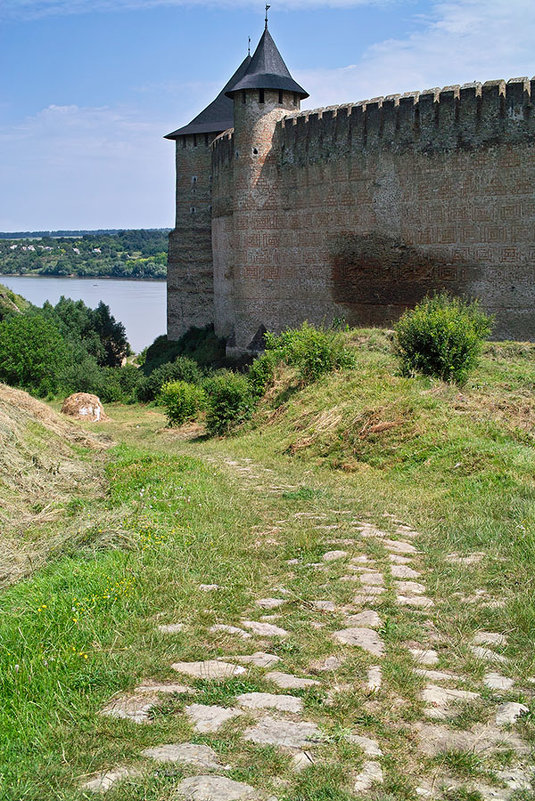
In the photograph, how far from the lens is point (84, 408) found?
18094 mm

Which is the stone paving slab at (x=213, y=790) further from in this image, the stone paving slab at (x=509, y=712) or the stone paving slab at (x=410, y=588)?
the stone paving slab at (x=410, y=588)

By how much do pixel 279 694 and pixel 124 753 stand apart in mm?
721

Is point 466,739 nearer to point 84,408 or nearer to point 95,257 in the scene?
point 84,408

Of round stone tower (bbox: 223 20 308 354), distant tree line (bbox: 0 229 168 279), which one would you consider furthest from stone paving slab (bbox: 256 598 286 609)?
distant tree line (bbox: 0 229 168 279)

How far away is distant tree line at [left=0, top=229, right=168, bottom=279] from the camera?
11356 centimetres

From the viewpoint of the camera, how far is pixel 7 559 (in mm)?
5184

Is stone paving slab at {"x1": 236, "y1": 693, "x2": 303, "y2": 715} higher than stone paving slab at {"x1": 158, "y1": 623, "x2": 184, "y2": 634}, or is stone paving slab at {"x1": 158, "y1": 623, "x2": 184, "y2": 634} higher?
stone paving slab at {"x1": 158, "y1": 623, "x2": 184, "y2": 634}

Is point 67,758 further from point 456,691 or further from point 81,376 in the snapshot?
point 81,376

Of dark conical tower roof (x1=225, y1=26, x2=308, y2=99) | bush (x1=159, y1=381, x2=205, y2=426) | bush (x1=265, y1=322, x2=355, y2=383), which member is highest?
dark conical tower roof (x1=225, y1=26, x2=308, y2=99)

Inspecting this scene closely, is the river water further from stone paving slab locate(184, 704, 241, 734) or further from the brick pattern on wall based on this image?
stone paving slab locate(184, 704, 241, 734)

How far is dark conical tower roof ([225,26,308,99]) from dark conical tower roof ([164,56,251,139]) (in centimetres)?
654

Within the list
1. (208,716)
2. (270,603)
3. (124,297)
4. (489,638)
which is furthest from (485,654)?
(124,297)

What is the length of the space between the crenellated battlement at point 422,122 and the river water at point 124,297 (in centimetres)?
3526

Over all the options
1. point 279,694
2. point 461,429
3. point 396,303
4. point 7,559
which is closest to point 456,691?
point 279,694
